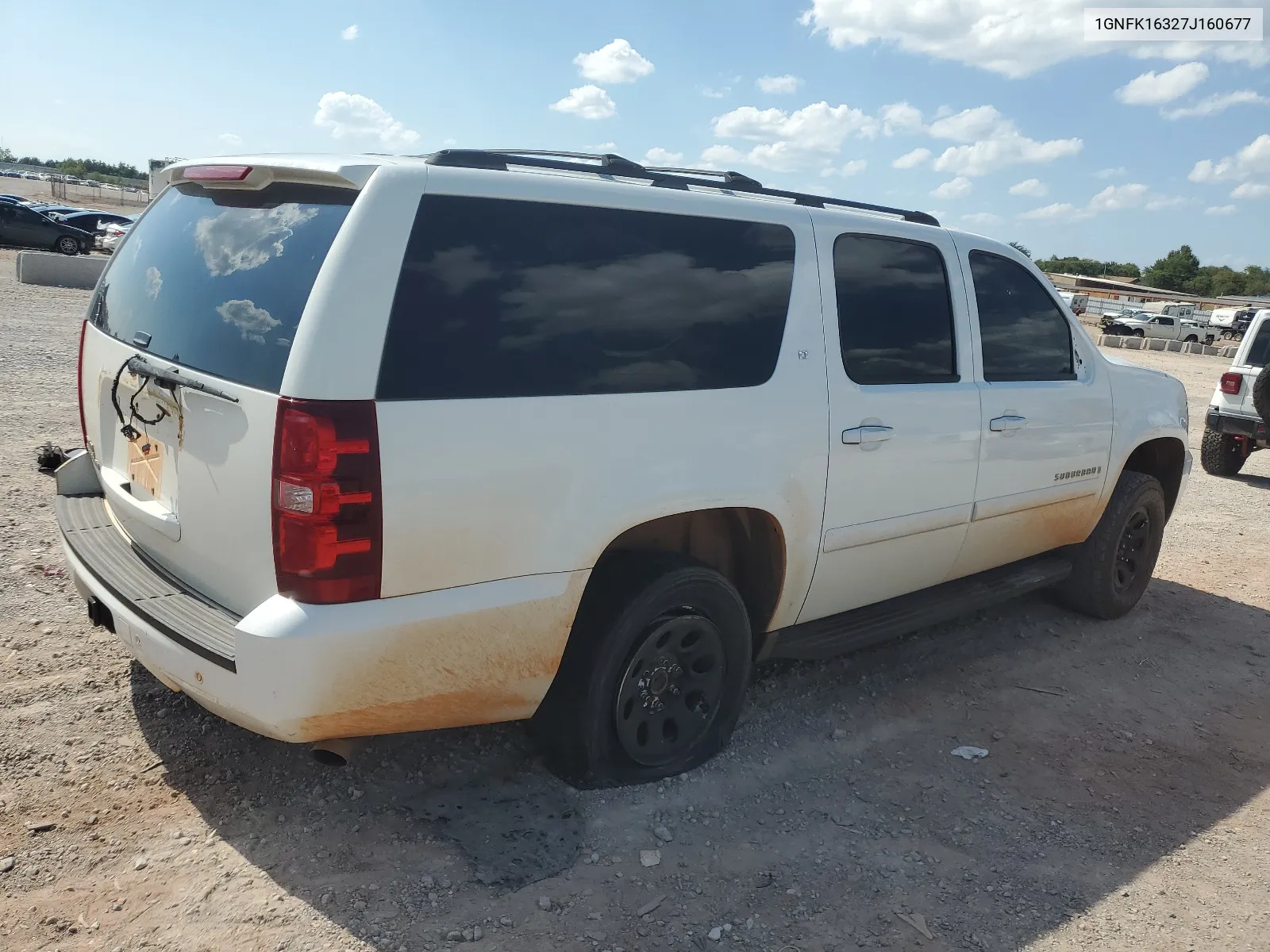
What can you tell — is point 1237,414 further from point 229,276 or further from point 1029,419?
point 229,276

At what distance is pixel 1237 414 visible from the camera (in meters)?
10.2

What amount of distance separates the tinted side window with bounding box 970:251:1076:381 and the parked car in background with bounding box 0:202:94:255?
29.5 m

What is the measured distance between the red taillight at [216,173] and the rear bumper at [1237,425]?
32.9 feet

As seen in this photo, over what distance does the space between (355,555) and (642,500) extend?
0.89 metres

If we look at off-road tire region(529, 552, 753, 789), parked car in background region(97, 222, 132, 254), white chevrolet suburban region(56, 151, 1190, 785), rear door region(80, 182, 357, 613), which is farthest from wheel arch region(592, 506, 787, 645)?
parked car in background region(97, 222, 132, 254)

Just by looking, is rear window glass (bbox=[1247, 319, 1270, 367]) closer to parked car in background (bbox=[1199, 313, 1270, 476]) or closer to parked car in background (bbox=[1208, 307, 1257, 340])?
parked car in background (bbox=[1199, 313, 1270, 476])

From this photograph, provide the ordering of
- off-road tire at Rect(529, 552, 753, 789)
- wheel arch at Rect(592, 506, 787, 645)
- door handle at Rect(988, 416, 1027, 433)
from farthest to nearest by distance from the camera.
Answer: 1. door handle at Rect(988, 416, 1027, 433)
2. wheel arch at Rect(592, 506, 787, 645)
3. off-road tire at Rect(529, 552, 753, 789)

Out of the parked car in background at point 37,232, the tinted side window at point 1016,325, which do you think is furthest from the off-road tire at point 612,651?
the parked car in background at point 37,232

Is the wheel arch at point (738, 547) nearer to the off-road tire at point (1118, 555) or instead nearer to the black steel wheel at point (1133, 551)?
the off-road tire at point (1118, 555)

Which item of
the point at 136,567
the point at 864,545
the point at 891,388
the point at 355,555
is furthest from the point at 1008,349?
the point at 136,567

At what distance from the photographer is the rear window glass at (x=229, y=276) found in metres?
2.57

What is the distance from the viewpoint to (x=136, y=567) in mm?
3076

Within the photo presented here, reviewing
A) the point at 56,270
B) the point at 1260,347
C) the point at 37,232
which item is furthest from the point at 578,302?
the point at 37,232

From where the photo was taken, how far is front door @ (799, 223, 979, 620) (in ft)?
11.9
